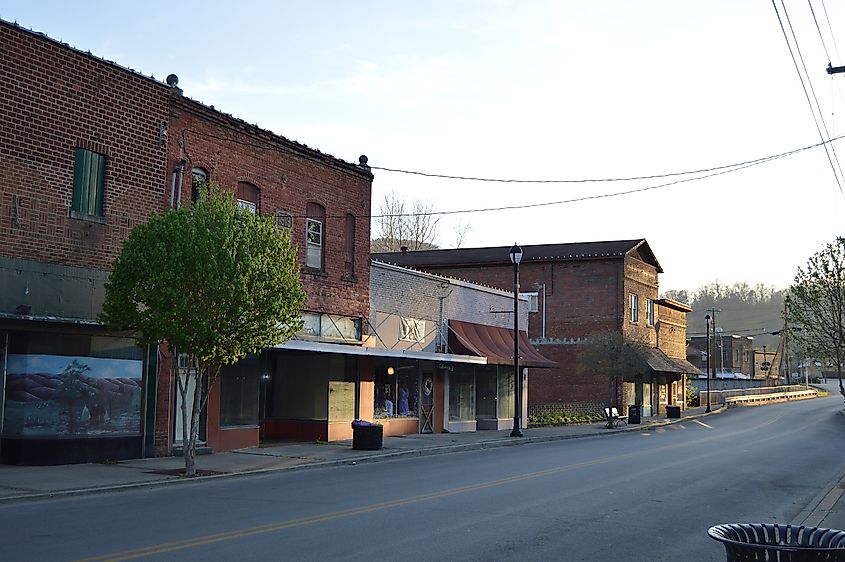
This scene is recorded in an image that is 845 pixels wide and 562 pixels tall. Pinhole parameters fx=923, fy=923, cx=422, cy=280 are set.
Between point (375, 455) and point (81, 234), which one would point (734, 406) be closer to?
point (375, 455)

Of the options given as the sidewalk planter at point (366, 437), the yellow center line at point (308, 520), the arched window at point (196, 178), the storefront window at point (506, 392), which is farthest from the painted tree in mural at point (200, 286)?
the storefront window at point (506, 392)

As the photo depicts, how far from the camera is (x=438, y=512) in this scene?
1274cm

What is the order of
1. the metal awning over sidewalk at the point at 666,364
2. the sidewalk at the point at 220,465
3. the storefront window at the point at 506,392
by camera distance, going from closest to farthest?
the sidewalk at the point at 220,465 → the storefront window at the point at 506,392 → the metal awning over sidewalk at the point at 666,364

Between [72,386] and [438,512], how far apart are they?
965cm

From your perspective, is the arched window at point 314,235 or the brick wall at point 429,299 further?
the brick wall at point 429,299

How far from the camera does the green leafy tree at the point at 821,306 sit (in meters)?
24.2

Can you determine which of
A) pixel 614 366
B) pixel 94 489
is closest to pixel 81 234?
pixel 94 489

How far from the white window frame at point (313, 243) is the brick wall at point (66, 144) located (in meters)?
5.70

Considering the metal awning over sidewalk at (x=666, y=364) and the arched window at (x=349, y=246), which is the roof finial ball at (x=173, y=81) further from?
the metal awning over sidewalk at (x=666, y=364)

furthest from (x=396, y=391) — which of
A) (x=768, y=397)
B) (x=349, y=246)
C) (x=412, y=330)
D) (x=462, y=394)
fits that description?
(x=768, y=397)

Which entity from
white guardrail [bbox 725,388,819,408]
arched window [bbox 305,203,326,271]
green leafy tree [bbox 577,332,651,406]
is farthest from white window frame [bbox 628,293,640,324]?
arched window [bbox 305,203,326,271]

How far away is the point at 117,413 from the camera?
19719mm

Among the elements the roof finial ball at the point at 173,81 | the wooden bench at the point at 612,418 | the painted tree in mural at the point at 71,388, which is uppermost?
the roof finial ball at the point at 173,81

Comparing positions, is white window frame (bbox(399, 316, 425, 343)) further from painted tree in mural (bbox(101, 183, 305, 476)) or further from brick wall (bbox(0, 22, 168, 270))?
painted tree in mural (bbox(101, 183, 305, 476))
